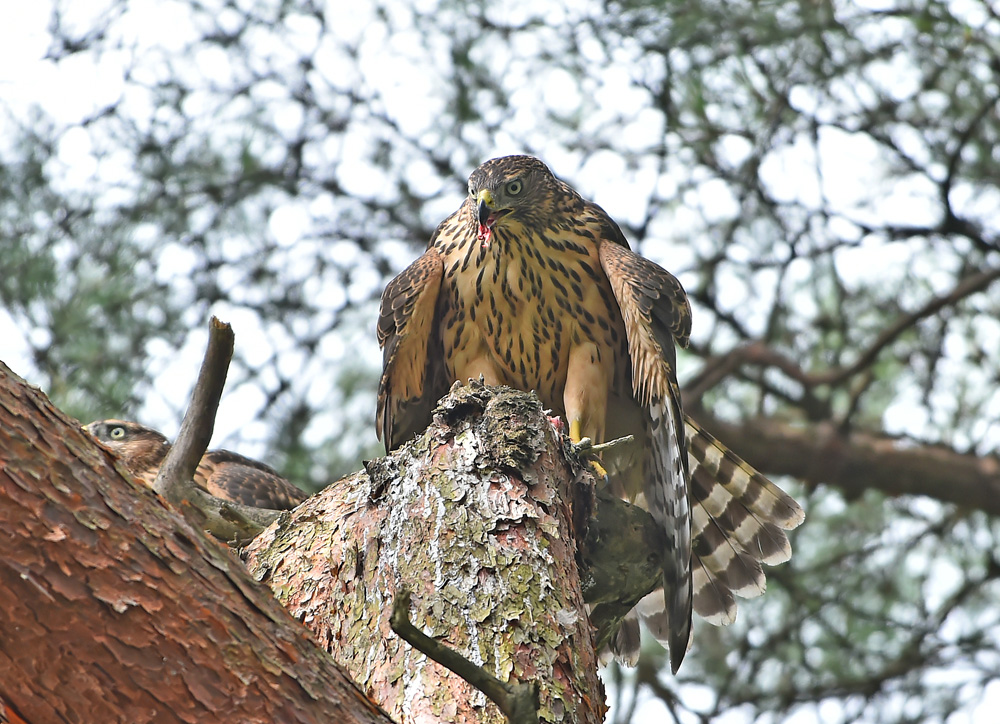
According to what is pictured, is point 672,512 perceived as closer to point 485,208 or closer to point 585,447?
point 585,447

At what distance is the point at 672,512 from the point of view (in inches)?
138

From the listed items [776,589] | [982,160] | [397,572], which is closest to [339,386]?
[776,589]

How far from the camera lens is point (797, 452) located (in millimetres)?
5484

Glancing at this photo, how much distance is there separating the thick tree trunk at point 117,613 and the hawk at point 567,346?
2.21 m

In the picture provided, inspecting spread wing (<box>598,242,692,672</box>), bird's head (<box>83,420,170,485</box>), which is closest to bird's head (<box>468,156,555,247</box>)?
spread wing (<box>598,242,692,672</box>)

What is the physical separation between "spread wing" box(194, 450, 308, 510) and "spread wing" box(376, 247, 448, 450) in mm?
707

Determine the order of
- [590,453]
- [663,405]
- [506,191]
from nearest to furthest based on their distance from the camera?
1. [590,453]
2. [663,405]
3. [506,191]

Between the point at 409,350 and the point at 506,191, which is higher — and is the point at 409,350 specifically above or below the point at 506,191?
below

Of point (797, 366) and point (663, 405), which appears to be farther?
point (797, 366)

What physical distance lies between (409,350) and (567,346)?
1.98 ft

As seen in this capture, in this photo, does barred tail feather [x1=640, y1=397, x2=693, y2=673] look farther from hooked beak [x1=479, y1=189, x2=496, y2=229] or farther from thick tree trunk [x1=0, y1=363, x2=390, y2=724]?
thick tree trunk [x1=0, y1=363, x2=390, y2=724]

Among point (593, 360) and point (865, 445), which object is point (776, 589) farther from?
point (593, 360)

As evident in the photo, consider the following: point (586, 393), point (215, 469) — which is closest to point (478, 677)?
point (586, 393)

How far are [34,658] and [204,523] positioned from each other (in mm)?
2067
